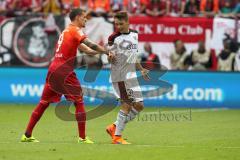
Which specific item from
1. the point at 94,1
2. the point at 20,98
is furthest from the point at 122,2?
the point at 20,98

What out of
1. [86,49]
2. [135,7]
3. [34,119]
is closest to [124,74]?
[86,49]

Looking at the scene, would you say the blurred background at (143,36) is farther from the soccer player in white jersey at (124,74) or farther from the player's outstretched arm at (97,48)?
the player's outstretched arm at (97,48)

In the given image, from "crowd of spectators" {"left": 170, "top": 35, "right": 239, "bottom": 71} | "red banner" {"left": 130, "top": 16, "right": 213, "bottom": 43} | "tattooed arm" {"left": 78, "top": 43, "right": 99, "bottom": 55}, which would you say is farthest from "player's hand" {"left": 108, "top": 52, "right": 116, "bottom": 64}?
"red banner" {"left": 130, "top": 16, "right": 213, "bottom": 43}

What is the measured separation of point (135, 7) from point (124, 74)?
438 inches

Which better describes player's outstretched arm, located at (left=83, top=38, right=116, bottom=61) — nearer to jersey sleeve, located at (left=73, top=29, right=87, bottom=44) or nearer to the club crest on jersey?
jersey sleeve, located at (left=73, top=29, right=87, bottom=44)

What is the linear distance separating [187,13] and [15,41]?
5.61 meters

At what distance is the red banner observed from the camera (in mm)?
23594

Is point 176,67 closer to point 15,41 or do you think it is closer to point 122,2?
point 122,2

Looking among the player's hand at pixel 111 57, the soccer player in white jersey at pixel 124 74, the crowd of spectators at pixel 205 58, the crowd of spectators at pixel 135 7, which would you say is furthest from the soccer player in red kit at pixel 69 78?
the crowd of spectators at pixel 135 7

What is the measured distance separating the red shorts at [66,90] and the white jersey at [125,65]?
0.76 metres

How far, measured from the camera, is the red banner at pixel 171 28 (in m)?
23.6

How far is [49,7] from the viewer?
25.0 m

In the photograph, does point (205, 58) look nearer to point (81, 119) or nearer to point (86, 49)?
point (86, 49)

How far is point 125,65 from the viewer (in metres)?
13.7
